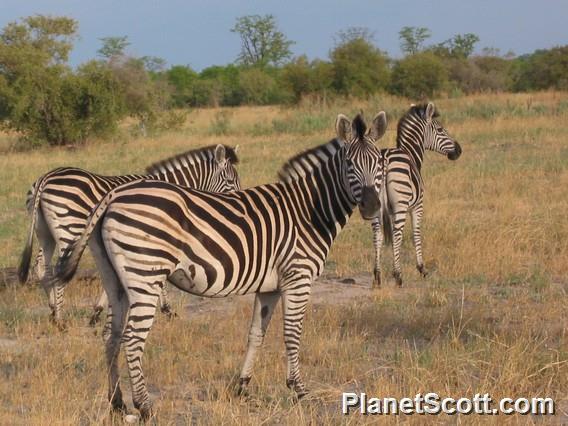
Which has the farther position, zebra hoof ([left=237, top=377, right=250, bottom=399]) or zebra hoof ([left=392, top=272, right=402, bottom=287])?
zebra hoof ([left=392, top=272, right=402, bottom=287])

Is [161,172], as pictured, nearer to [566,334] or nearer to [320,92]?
[566,334]

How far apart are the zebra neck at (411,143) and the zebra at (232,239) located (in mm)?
4745

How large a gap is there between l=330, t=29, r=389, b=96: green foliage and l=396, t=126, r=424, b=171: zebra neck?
25014mm

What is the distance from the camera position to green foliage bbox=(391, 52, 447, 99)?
3662 centimetres

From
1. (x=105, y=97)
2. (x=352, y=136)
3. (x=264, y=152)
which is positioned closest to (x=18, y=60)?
(x=105, y=97)

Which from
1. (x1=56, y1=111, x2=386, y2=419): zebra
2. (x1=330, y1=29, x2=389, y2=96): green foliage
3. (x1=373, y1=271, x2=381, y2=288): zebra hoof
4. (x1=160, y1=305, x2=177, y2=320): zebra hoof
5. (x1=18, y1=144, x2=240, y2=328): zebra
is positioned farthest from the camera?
(x1=330, y1=29, x2=389, y2=96): green foliage

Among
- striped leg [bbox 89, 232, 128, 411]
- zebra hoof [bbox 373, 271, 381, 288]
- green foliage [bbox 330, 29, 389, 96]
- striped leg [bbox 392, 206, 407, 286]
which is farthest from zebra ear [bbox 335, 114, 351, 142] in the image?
green foliage [bbox 330, 29, 389, 96]

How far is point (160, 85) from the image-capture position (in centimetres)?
4456

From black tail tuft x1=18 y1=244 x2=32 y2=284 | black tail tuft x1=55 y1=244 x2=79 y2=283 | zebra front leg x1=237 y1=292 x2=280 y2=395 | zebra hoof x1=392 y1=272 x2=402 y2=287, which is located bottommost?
zebra hoof x1=392 y1=272 x2=402 y2=287

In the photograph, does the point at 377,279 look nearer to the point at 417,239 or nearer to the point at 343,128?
the point at 417,239

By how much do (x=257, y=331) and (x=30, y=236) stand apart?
2.38 m

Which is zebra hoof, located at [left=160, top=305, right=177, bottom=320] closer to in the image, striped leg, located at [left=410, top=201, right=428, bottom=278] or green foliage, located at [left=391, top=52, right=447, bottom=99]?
striped leg, located at [left=410, top=201, right=428, bottom=278]

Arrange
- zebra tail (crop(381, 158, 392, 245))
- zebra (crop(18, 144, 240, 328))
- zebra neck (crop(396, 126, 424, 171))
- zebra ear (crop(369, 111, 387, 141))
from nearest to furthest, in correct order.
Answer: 1. zebra ear (crop(369, 111, 387, 141))
2. zebra (crop(18, 144, 240, 328))
3. zebra tail (crop(381, 158, 392, 245))
4. zebra neck (crop(396, 126, 424, 171))

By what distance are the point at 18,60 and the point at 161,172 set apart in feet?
71.9
